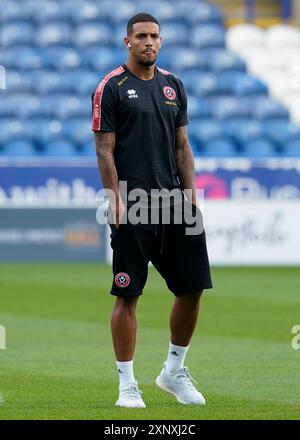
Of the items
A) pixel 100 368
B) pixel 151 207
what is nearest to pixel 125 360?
pixel 151 207

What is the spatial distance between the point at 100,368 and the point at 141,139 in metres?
2.51

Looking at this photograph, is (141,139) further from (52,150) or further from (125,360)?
(52,150)

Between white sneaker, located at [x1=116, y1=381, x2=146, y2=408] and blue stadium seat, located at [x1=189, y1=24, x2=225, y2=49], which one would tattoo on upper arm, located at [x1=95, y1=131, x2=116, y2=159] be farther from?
blue stadium seat, located at [x1=189, y1=24, x2=225, y2=49]

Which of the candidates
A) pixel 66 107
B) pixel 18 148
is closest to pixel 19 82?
pixel 66 107

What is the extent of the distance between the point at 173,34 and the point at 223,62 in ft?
4.31

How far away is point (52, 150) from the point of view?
2280 cm

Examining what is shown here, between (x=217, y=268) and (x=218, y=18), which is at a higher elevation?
(x=218, y=18)

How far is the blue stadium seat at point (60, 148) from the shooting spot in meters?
22.7

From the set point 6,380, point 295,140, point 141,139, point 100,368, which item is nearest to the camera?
point 141,139

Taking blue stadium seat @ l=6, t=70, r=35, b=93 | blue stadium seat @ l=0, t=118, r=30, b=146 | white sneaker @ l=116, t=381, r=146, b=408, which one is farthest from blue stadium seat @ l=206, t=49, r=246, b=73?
white sneaker @ l=116, t=381, r=146, b=408

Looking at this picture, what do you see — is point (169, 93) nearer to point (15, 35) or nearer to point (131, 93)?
point (131, 93)

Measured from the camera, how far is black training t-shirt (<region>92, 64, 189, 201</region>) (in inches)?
285
